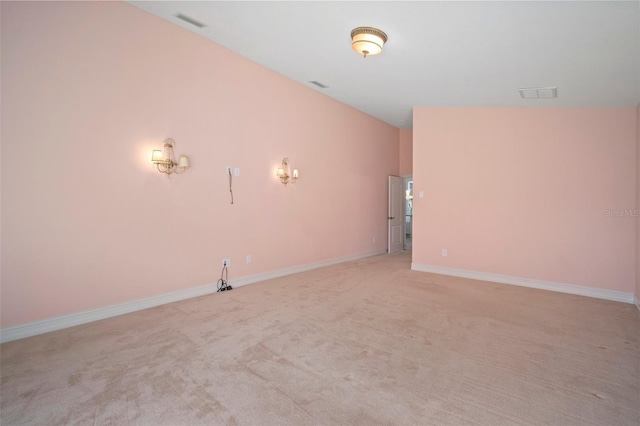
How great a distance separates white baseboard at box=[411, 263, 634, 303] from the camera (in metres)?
4.36

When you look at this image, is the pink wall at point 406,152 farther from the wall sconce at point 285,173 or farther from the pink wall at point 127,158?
the wall sconce at point 285,173

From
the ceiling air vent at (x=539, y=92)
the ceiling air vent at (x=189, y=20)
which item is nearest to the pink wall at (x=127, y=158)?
the ceiling air vent at (x=189, y=20)

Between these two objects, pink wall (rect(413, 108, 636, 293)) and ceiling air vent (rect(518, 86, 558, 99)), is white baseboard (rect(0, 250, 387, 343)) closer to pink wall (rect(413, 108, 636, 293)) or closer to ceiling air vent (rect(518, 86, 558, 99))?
pink wall (rect(413, 108, 636, 293))

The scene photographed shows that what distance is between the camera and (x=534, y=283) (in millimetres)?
4965

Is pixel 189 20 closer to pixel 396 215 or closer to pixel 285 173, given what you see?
pixel 285 173

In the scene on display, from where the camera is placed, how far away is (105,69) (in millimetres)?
3451

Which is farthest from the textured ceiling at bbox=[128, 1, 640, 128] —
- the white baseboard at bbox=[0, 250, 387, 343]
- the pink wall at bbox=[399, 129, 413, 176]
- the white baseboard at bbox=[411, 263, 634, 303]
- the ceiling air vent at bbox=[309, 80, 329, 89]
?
the pink wall at bbox=[399, 129, 413, 176]

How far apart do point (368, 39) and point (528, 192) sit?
11.7ft

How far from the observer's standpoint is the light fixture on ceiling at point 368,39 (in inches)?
133

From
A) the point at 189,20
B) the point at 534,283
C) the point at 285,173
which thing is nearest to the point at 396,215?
the point at 534,283

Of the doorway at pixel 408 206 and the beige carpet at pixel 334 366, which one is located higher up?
the doorway at pixel 408 206

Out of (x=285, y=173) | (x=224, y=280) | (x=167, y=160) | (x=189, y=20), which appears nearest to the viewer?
(x=189, y=20)

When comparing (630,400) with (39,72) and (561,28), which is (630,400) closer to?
(561,28)

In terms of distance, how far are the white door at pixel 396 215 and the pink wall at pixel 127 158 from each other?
3264mm
